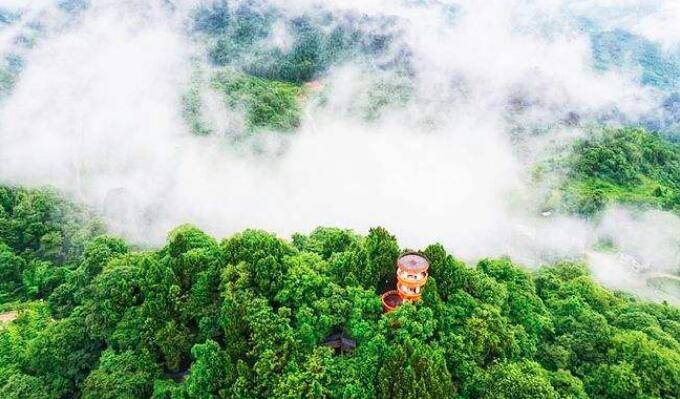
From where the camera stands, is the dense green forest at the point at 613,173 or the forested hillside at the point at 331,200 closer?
the forested hillside at the point at 331,200

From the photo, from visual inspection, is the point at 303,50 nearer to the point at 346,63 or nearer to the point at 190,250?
the point at 346,63

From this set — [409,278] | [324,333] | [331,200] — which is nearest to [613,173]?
[331,200]

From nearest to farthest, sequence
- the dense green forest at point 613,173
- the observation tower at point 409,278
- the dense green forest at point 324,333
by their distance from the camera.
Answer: the dense green forest at point 324,333
the observation tower at point 409,278
the dense green forest at point 613,173

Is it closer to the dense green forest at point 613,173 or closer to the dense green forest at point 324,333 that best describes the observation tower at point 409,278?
the dense green forest at point 324,333

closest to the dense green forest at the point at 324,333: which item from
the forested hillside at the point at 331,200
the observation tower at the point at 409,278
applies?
the forested hillside at the point at 331,200

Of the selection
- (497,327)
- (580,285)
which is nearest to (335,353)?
(497,327)

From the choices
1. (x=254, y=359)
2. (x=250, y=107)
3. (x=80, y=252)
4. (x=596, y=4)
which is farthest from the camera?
(x=596, y=4)
